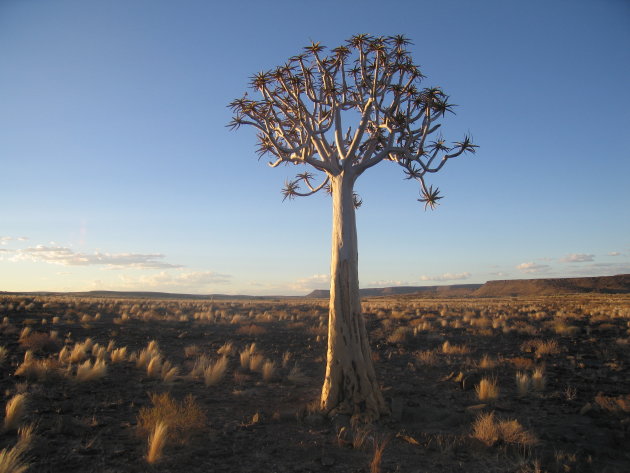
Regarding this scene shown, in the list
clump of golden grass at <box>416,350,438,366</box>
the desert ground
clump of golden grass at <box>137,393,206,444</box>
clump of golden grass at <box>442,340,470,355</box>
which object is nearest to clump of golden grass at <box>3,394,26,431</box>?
the desert ground

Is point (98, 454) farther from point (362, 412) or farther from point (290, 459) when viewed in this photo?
point (362, 412)

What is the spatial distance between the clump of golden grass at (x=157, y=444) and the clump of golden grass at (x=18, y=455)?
1.50m

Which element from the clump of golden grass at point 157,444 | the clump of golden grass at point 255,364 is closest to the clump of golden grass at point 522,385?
the clump of golden grass at point 255,364

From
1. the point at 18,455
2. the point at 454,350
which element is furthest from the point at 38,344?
the point at 454,350

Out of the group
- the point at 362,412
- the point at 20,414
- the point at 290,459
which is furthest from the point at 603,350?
the point at 20,414

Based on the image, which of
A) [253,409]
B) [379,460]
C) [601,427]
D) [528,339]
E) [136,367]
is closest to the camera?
[379,460]

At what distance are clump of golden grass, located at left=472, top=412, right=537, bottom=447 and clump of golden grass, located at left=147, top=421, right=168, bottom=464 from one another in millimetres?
5339

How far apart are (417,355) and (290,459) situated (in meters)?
8.97

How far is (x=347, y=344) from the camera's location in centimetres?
793

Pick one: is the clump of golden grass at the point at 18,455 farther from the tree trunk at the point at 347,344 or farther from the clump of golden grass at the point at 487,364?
the clump of golden grass at the point at 487,364

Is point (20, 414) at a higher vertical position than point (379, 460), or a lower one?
higher

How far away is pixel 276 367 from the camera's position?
40.1 feet

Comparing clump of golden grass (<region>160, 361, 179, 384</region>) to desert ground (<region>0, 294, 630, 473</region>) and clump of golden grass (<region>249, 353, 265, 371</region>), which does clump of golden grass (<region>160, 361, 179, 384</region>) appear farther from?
clump of golden grass (<region>249, 353, 265, 371</region>)

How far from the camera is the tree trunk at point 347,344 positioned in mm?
7797
